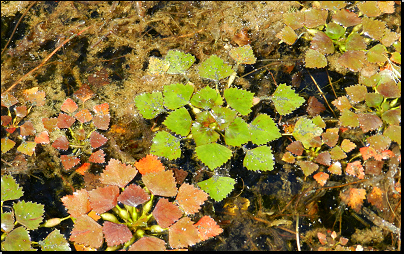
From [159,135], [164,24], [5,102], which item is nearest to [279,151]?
[159,135]

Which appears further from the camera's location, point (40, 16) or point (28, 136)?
point (40, 16)

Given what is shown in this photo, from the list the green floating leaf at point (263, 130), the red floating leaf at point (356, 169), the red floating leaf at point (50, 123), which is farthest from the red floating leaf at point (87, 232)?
the red floating leaf at point (356, 169)

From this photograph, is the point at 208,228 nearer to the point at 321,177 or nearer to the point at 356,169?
the point at 321,177

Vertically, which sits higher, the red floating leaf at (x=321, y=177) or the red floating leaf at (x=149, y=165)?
the red floating leaf at (x=149, y=165)

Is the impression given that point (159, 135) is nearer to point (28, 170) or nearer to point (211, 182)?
point (211, 182)

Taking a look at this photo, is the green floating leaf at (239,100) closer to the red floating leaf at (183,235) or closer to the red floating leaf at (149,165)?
the red floating leaf at (149,165)

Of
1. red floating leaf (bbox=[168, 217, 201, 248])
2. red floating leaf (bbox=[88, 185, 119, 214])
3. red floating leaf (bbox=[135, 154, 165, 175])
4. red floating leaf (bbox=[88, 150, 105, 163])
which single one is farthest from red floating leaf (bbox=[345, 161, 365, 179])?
red floating leaf (bbox=[88, 150, 105, 163])

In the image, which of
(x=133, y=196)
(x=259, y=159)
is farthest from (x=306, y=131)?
(x=133, y=196)

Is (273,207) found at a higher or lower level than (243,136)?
lower
